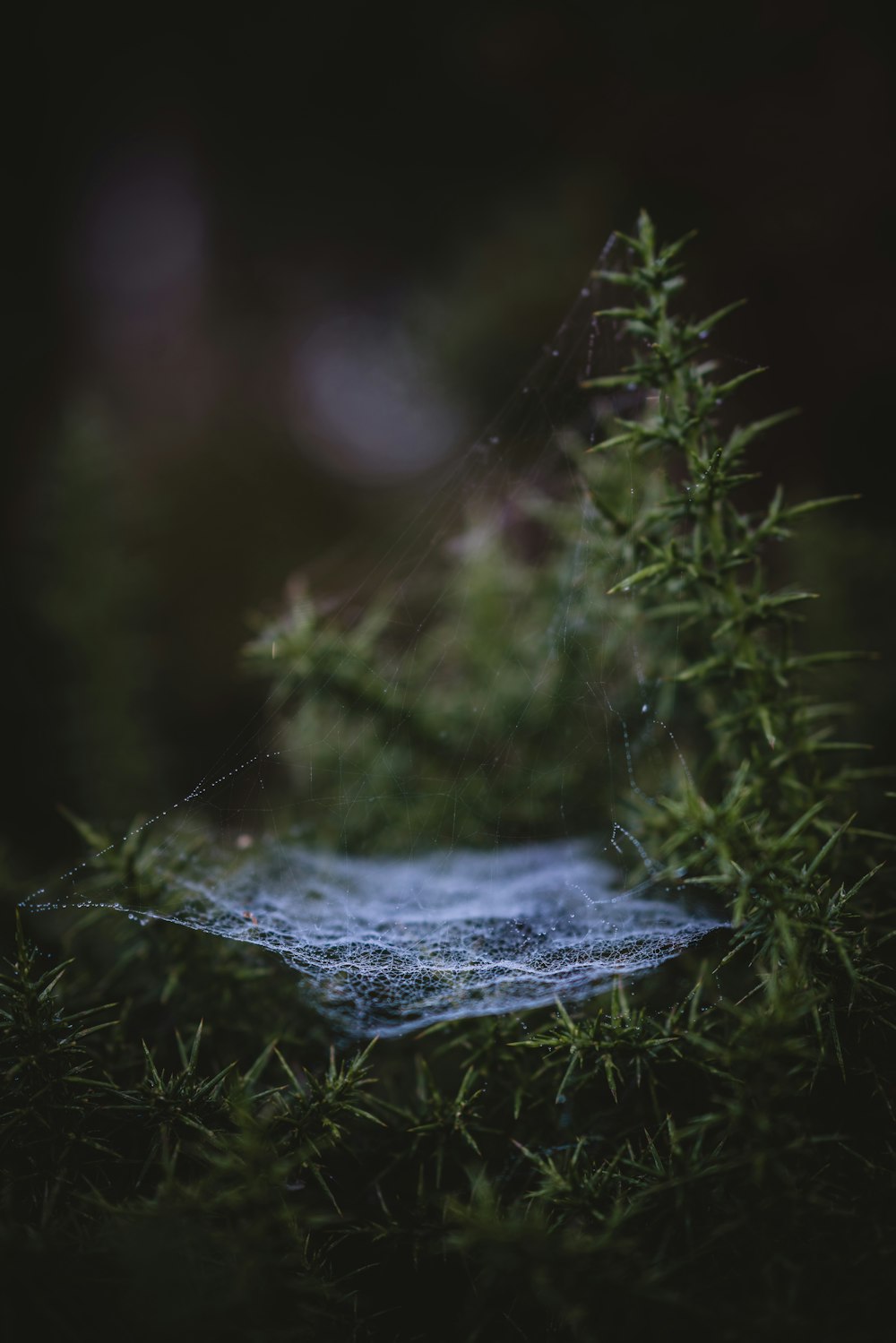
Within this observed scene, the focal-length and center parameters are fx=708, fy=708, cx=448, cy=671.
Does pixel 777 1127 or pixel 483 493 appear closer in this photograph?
pixel 777 1127

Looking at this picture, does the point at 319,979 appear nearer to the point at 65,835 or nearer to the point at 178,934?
the point at 178,934

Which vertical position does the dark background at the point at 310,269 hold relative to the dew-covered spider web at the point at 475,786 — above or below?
above

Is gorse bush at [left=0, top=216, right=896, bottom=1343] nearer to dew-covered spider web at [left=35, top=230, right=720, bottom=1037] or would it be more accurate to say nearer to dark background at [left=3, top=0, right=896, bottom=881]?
dew-covered spider web at [left=35, top=230, right=720, bottom=1037]

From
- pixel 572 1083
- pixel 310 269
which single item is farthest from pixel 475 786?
pixel 310 269

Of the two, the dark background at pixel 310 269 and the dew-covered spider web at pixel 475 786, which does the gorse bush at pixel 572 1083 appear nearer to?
the dew-covered spider web at pixel 475 786

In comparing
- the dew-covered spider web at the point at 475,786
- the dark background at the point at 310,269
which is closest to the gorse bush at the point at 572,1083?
the dew-covered spider web at the point at 475,786

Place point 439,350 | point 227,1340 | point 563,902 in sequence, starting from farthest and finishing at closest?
point 439,350, point 563,902, point 227,1340

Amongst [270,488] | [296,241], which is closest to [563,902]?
[270,488]
